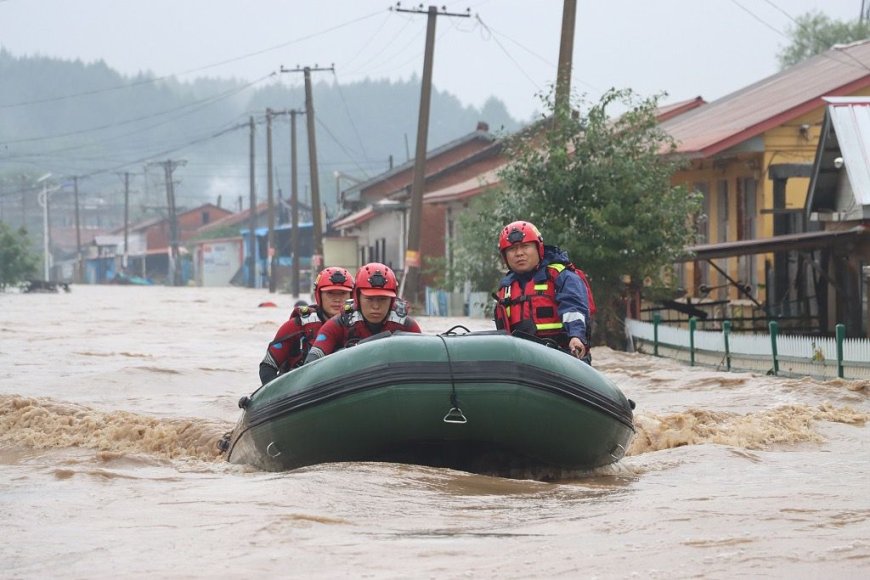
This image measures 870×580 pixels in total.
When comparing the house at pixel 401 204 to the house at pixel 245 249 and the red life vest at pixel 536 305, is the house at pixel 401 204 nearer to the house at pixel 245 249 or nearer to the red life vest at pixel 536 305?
the house at pixel 245 249

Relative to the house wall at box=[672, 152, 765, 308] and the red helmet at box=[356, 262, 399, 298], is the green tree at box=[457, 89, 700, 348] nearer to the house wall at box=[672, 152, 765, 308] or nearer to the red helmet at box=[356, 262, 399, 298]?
the house wall at box=[672, 152, 765, 308]

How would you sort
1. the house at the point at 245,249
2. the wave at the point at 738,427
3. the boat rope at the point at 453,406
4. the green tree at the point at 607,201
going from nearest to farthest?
the boat rope at the point at 453,406, the wave at the point at 738,427, the green tree at the point at 607,201, the house at the point at 245,249

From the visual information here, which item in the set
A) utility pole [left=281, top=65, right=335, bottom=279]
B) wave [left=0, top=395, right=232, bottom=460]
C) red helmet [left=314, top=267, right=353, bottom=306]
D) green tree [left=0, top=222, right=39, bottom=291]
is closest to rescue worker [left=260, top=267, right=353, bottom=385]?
red helmet [left=314, top=267, right=353, bottom=306]

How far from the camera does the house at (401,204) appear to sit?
45375mm

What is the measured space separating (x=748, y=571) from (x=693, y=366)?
12.7 meters

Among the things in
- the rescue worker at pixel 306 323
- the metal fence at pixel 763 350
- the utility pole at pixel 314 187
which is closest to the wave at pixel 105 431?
the rescue worker at pixel 306 323

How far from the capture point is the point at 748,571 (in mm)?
5938

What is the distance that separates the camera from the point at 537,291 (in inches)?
394

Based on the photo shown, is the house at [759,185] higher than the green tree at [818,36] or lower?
lower

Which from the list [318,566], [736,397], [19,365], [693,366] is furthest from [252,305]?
[318,566]

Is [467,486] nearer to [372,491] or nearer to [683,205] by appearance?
[372,491]

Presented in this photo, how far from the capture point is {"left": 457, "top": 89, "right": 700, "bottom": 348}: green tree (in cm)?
2067

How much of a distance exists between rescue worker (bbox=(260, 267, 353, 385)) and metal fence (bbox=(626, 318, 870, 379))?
621 centimetres

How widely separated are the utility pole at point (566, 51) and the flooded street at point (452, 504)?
7.99 m
